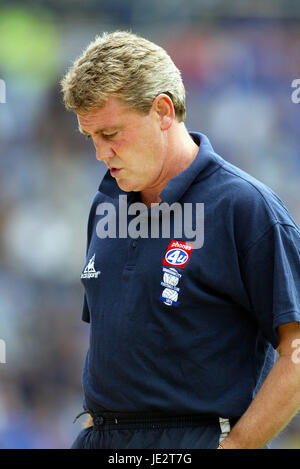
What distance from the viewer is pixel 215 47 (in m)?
4.92

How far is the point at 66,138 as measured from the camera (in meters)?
4.92

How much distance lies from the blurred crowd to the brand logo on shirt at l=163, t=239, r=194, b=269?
9.63ft

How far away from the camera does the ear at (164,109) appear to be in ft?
6.02

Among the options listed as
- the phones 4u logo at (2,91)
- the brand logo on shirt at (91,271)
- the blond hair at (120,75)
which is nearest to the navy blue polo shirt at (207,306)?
the brand logo on shirt at (91,271)

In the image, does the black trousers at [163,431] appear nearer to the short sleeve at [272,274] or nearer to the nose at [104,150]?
the short sleeve at [272,274]

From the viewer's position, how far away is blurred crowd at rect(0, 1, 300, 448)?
466 cm

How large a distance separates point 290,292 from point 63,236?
3.25 m

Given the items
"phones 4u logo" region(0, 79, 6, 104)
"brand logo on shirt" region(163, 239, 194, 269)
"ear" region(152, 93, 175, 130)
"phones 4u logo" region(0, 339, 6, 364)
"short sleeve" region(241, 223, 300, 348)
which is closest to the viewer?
"short sleeve" region(241, 223, 300, 348)

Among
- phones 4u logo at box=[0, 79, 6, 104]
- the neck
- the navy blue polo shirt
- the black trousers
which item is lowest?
the black trousers

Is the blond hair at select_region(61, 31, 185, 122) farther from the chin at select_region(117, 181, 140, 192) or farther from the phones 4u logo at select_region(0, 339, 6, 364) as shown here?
the phones 4u logo at select_region(0, 339, 6, 364)

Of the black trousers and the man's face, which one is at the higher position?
the man's face

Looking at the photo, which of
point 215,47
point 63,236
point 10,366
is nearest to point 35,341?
point 10,366

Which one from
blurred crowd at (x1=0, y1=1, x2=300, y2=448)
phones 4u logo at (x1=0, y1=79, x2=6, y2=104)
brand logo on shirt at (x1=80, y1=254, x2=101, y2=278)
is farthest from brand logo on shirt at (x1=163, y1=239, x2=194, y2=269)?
phones 4u logo at (x1=0, y1=79, x2=6, y2=104)
